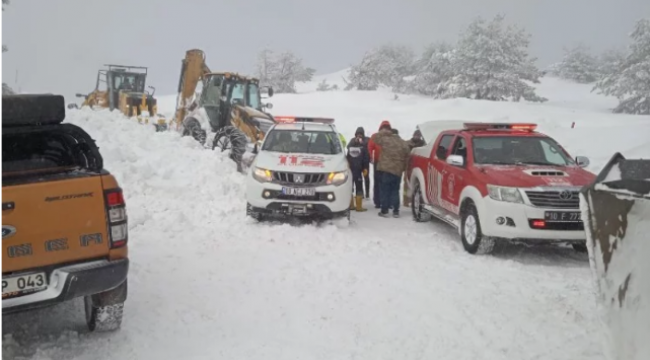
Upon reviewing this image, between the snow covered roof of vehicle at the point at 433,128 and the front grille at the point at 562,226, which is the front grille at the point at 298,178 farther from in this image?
the snow covered roof of vehicle at the point at 433,128

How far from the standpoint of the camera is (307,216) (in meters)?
9.03

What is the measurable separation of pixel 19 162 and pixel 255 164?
4.69m

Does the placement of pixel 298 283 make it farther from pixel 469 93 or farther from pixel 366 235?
pixel 469 93

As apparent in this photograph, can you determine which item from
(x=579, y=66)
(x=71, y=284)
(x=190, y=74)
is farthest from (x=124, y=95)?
(x=579, y=66)

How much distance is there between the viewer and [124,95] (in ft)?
73.8

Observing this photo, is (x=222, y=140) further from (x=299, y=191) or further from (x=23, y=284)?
(x=23, y=284)

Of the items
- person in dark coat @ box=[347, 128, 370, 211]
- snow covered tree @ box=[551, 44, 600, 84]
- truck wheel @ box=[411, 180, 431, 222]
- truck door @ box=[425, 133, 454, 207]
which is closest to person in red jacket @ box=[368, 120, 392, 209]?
person in dark coat @ box=[347, 128, 370, 211]

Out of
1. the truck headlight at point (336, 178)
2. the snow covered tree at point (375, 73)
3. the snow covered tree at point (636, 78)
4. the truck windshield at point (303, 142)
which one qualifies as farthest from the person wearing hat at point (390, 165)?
the snow covered tree at point (375, 73)

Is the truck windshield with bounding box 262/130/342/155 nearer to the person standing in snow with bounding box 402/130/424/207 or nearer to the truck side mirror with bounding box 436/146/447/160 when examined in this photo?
the truck side mirror with bounding box 436/146/447/160

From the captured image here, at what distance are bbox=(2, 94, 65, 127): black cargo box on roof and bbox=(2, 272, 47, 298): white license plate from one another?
1172mm

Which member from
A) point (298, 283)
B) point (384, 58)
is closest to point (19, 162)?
point (298, 283)

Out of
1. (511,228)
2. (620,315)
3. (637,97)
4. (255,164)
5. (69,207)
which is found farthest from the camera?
(637,97)

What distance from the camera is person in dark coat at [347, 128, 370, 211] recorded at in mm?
10719

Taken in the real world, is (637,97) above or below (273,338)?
above
